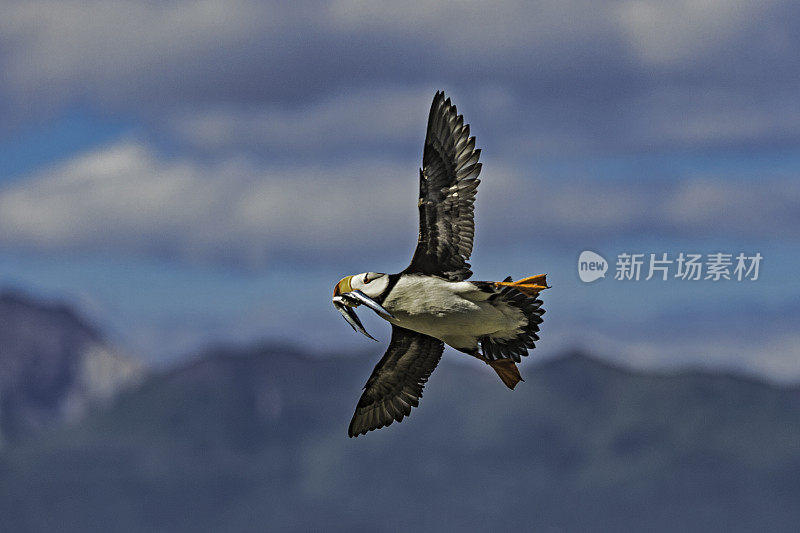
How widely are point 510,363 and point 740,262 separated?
1361cm

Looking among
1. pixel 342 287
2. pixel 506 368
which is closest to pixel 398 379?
pixel 506 368

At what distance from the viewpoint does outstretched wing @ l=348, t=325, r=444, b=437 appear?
78.5 ft

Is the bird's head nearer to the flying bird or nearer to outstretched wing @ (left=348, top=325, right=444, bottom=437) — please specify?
the flying bird

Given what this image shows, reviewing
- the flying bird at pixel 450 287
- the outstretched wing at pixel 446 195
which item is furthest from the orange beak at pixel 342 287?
the outstretched wing at pixel 446 195

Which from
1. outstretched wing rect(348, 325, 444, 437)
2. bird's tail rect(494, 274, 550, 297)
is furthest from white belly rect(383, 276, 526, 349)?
outstretched wing rect(348, 325, 444, 437)

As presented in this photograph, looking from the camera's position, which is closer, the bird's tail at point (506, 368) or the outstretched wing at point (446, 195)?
the outstretched wing at point (446, 195)

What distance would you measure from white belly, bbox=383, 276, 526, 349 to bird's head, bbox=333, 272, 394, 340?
24 centimetres

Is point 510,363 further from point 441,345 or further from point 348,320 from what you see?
point 348,320

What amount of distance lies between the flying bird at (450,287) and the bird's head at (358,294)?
2cm

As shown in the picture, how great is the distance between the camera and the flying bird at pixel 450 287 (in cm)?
2050

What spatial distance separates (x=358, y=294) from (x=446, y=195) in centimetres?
287

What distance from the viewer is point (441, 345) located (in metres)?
24.0

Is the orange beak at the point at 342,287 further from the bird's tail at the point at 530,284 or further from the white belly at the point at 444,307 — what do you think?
the bird's tail at the point at 530,284

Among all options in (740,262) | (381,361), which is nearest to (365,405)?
(381,361)
